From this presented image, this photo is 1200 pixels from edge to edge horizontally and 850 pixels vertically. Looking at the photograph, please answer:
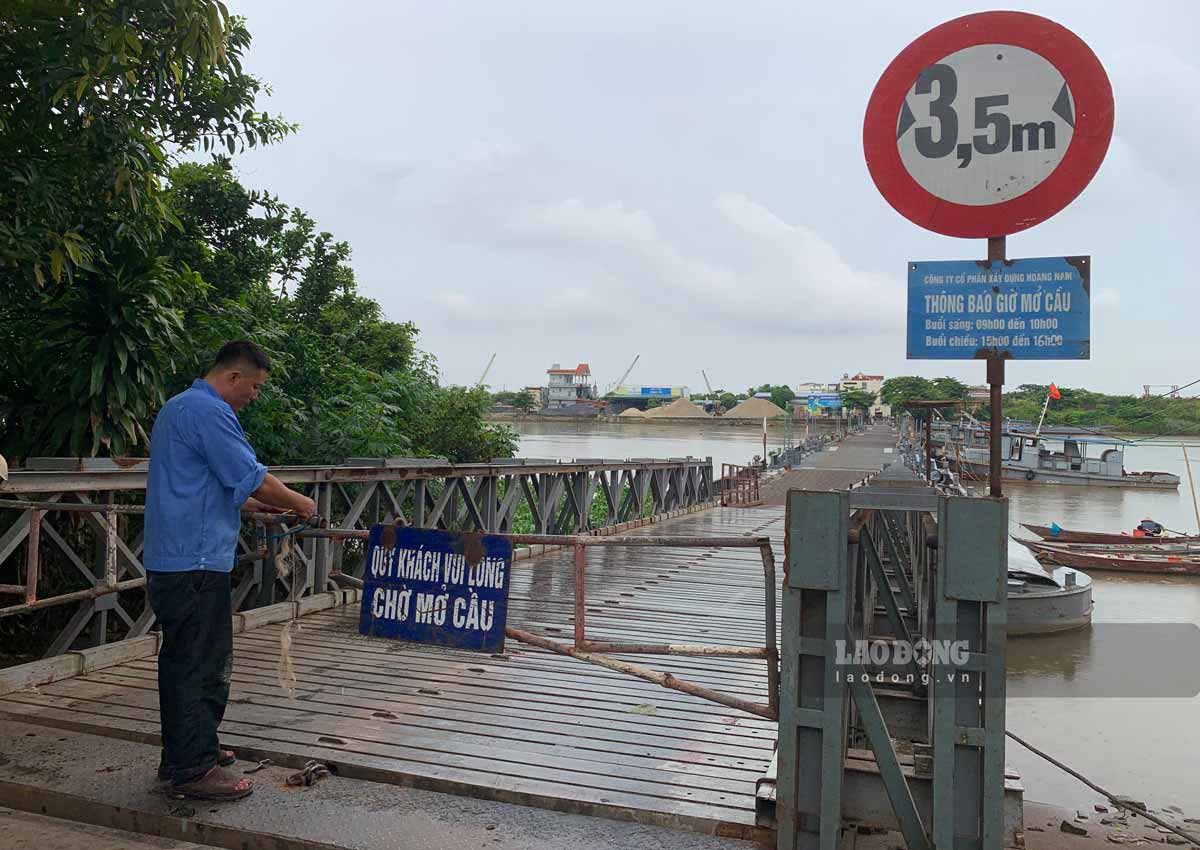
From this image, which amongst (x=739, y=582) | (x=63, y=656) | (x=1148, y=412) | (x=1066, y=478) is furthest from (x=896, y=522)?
(x=1148, y=412)

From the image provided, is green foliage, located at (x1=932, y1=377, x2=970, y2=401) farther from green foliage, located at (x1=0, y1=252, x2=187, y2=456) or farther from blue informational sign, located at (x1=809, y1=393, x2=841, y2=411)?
green foliage, located at (x1=0, y1=252, x2=187, y2=456)

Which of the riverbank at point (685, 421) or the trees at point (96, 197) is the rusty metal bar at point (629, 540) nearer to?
the trees at point (96, 197)

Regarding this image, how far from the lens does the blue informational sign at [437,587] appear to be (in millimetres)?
3949

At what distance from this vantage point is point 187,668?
331cm

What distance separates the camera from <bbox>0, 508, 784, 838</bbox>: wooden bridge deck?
353 cm

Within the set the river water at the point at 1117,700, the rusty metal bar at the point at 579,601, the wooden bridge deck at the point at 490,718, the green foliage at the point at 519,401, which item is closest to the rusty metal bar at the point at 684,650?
the rusty metal bar at the point at 579,601

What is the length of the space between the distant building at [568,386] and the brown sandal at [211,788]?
462 ft

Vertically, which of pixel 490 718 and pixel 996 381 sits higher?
pixel 996 381

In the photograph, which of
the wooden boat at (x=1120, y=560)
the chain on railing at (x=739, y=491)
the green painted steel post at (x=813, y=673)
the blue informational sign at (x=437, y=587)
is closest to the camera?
the green painted steel post at (x=813, y=673)

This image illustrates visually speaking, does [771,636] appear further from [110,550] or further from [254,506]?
[110,550]

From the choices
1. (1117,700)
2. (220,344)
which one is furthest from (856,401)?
(220,344)

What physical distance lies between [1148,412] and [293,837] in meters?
75.0

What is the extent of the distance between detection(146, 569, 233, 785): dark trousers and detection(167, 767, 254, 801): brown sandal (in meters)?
0.02

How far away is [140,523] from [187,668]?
4062 mm
